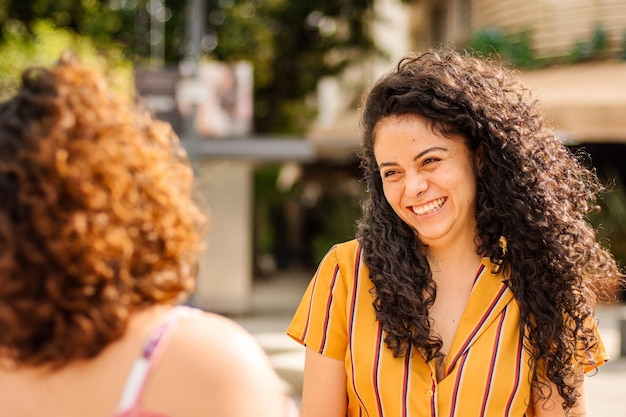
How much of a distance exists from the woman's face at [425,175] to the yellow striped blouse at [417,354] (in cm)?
18

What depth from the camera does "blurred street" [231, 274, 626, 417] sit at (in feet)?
21.4

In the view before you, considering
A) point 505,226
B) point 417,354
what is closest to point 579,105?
point 505,226

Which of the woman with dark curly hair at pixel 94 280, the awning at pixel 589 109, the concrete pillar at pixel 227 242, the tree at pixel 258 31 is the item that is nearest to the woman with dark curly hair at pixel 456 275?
the woman with dark curly hair at pixel 94 280

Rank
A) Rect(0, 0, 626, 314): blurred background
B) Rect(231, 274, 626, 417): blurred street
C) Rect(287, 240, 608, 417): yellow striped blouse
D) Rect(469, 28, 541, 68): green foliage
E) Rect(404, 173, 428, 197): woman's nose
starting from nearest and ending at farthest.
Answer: Rect(287, 240, 608, 417): yellow striped blouse, Rect(404, 173, 428, 197): woman's nose, Rect(231, 274, 626, 417): blurred street, Rect(0, 0, 626, 314): blurred background, Rect(469, 28, 541, 68): green foliage

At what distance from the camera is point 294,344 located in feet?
30.9

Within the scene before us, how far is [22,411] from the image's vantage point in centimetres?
126

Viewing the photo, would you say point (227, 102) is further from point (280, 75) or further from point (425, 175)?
point (425, 175)

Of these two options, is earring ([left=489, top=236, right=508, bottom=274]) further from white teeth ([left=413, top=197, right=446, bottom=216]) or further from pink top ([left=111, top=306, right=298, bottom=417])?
pink top ([left=111, top=306, right=298, bottom=417])

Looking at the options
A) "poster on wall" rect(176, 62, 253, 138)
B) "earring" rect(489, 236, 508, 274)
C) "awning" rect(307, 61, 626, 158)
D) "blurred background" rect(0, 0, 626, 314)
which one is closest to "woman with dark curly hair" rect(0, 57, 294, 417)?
"earring" rect(489, 236, 508, 274)

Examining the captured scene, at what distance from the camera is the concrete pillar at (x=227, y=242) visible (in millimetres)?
12281

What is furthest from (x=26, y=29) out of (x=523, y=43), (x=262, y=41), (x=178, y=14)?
→ (x=523, y=43)

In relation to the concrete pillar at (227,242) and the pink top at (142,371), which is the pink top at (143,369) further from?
the concrete pillar at (227,242)

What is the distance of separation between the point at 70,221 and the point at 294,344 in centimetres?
840

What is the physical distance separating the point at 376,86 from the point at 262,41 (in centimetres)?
1563
